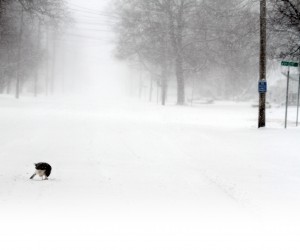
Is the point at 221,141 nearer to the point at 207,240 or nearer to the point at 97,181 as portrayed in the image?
the point at 97,181

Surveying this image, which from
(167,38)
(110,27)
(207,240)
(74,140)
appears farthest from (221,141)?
(110,27)

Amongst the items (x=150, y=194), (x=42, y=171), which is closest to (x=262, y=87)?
(x=150, y=194)

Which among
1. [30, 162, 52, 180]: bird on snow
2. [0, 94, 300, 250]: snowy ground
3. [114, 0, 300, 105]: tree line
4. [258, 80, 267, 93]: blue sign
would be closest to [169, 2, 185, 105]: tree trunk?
[114, 0, 300, 105]: tree line

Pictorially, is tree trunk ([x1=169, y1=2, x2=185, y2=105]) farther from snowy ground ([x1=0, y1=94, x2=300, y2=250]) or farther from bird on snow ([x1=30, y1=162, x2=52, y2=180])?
bird on snow ([x1=30, y1=162, x2=52, y2=180])

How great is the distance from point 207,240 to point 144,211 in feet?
4.77

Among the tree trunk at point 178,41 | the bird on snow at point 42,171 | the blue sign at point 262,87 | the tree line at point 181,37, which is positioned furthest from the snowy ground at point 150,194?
the tree trunk at point 178,41

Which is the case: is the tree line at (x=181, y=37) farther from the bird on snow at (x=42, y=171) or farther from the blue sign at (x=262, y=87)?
the bird on snow at (x=42, y=171)

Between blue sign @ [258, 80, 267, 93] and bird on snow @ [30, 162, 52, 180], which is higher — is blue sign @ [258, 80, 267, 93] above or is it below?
above

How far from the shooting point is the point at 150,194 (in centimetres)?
791

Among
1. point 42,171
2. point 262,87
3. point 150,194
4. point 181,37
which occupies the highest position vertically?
point 181,37

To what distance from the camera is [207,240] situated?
18.1 feet

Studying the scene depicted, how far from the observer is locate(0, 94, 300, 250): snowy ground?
5562 mm

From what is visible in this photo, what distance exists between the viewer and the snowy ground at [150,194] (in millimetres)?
5562

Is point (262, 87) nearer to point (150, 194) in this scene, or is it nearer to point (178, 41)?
point (150, 194)
